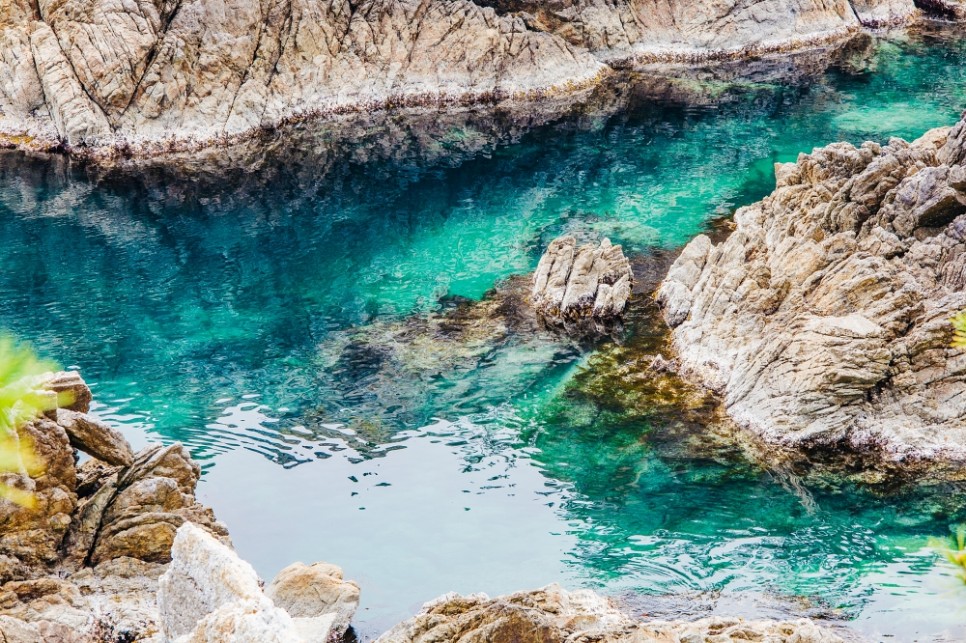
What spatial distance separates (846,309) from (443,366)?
48.8ft

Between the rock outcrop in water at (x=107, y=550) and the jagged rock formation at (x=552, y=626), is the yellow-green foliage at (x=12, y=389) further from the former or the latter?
the jagged rock formation at (x=552, y=626)

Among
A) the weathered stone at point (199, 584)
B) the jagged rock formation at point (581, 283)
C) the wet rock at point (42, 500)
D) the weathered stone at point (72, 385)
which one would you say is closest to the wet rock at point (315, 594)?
the wet rock at point (42, 500)

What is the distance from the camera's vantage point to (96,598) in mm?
23781

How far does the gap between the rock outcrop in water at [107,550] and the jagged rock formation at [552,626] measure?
271cm

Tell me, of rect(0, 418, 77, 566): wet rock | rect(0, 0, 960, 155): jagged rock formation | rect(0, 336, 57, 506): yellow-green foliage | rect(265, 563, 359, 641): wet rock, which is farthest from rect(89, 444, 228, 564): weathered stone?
rect(0, 0, 960, 155): jagged rock formation

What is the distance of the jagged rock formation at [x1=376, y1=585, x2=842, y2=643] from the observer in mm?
19734

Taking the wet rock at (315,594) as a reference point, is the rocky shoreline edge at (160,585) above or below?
above

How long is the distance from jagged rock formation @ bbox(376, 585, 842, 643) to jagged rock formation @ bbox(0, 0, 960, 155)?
5290 cm

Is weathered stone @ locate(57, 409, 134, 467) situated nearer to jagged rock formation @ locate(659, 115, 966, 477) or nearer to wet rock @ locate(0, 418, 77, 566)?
wet rock @ locate(0, 418, 77, 566)

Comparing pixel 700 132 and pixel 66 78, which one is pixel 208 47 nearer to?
pixel 66 78

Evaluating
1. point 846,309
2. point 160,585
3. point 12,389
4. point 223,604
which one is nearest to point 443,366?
point 846,309

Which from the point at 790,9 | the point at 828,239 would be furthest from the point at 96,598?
the point at 790,9

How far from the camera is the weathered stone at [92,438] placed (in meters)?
27.6

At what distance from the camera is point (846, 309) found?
36344mm
